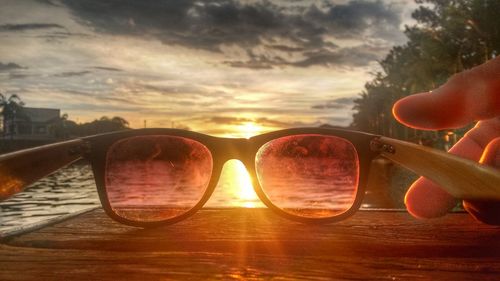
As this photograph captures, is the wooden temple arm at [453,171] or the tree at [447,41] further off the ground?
the tree at [447,41]

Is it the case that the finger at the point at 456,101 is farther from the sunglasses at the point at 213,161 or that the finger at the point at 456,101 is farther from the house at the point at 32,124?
the house at the point at 32,124

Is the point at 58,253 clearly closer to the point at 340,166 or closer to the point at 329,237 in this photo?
the point at 329,237

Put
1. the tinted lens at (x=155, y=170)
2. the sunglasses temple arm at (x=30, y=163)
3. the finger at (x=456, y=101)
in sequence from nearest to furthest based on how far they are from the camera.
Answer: the sunglasses temple arm at (x=30, y=163) → the finger at (x=456, y=101) → the tinted lens at (x=155, y=170)

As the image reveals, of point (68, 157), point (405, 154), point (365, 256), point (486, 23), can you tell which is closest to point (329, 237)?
point (365, 256)

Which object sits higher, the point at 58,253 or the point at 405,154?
the point at 405,154

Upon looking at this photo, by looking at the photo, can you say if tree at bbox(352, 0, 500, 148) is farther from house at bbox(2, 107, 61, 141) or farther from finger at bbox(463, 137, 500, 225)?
house at bbox(2, 107, 61, 141)

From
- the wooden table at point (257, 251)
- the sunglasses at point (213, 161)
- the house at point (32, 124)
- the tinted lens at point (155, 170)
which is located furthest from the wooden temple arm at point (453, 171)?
the house at point (32, 124)

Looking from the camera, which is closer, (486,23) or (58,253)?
(58,253)
